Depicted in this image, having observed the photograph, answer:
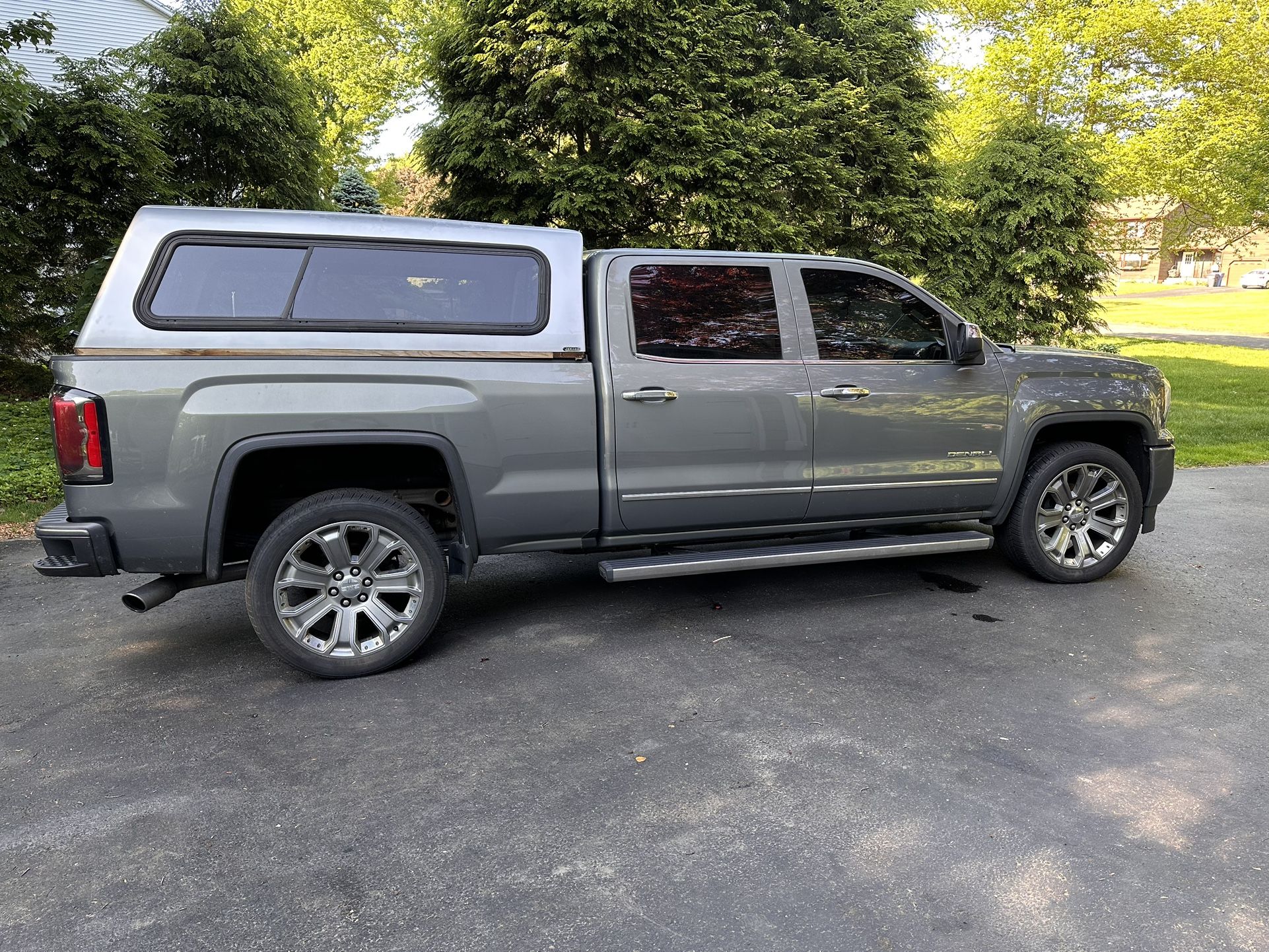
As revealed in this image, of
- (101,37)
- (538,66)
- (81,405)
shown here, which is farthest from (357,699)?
(101,37)

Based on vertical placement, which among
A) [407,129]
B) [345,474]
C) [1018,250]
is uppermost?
[407,129]

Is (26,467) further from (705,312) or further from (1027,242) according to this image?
(1027,242)

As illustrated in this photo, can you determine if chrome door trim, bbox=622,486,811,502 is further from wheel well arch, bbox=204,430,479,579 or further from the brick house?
the brick house

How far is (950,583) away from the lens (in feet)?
18.6

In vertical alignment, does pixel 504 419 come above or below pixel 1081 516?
above

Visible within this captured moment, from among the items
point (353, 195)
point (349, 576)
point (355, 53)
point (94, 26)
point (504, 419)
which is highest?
point (355, 53)

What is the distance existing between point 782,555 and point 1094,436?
7.95 feet

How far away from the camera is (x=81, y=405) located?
12.2ft

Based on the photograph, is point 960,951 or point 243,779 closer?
point 960,951

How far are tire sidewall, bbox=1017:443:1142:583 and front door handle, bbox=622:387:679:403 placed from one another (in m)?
2.35

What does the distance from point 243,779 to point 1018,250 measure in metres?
14.6

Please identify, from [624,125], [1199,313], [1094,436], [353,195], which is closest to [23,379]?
[353,195]

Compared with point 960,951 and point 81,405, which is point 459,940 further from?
point 81,405

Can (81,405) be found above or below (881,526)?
above
